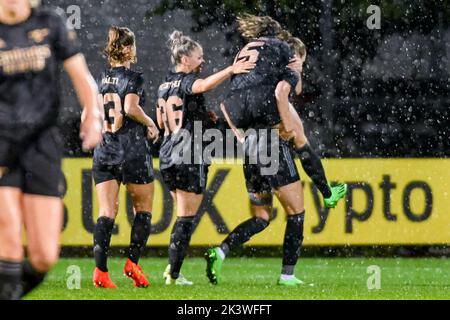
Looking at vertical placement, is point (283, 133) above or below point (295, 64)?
below

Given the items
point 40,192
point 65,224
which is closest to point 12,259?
point 40,192

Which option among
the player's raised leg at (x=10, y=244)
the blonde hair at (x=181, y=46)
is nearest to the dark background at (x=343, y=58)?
the blonde hair at (x=181, y=46)

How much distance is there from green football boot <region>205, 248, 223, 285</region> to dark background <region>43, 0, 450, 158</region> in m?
4.87

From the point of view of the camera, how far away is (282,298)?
995 centimetres

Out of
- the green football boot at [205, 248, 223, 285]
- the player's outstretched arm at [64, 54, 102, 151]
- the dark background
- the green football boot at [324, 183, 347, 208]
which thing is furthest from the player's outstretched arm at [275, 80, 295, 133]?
the dark background

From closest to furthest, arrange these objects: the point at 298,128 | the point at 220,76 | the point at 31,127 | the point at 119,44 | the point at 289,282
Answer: the point at 31,127, the point at 220,76, the point at 119,44, the point at 289,282, the point at 298,128

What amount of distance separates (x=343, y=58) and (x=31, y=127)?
9.17 metres

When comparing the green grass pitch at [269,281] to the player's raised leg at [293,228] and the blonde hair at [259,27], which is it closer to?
the player's raised leg at [293,228]

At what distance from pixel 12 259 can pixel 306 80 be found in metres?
8.96

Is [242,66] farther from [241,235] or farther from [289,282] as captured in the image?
[289,282]

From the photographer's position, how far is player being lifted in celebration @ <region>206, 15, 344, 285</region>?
10.9 m

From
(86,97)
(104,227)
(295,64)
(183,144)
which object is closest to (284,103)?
(295,64)

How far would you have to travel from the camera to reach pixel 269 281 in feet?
39.4

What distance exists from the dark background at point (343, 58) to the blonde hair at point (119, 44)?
5.21 metres
